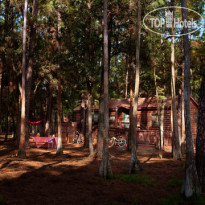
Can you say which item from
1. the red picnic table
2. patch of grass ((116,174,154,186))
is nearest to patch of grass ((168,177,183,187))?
patch of grass ((116,174,154,186))

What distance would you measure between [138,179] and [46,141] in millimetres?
13299

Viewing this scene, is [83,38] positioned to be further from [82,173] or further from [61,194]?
[61,194]

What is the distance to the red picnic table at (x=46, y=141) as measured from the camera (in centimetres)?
2169

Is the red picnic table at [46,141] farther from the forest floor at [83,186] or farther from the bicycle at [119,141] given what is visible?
the forest floor at [83,186]

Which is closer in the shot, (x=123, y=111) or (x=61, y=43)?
(x=61, y=43)

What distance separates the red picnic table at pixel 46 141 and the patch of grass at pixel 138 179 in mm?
12185

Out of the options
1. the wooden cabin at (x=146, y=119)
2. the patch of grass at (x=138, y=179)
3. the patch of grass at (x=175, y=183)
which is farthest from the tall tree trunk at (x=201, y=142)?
the wooden cabin at (x=146, y=119)

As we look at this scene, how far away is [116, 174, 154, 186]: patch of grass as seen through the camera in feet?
33.4

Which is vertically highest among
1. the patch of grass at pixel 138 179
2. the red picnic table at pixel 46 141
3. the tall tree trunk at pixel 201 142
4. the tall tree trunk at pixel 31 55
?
the tall tree trunk at pixel 31 55

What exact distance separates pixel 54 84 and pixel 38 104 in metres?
12.4

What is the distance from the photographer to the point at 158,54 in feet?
62.7

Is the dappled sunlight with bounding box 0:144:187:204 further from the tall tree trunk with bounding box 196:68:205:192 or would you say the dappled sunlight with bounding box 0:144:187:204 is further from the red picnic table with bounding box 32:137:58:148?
Answer: the red picnic table with bounding box 32:137:58:148

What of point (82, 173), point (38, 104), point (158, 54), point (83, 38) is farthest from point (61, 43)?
point (38, 104)

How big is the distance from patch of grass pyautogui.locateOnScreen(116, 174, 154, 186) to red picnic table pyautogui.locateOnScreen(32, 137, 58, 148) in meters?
12.2
